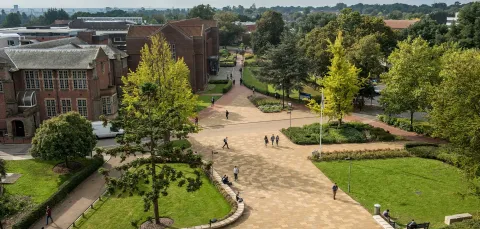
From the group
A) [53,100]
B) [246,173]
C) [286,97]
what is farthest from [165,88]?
[286,97]

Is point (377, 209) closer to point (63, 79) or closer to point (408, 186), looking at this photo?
point (408, 186)

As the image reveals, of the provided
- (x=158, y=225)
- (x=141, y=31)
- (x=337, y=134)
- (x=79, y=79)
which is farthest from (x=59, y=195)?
(x=141, y=31)

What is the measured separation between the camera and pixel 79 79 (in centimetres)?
4928

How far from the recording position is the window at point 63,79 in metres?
49.2

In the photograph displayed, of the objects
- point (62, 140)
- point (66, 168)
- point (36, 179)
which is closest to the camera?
point (62, 140)

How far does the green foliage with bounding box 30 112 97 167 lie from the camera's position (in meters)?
35.5

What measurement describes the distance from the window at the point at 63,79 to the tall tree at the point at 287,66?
29.2 m

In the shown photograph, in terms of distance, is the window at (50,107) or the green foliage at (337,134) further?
the window at (50,107)

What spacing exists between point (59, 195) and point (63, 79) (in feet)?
70.6

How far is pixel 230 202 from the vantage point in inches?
1226

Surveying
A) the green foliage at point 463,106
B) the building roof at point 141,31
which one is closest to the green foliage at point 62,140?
the green foliage at point 463,106

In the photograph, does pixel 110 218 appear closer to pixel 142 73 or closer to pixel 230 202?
pixel 230 202

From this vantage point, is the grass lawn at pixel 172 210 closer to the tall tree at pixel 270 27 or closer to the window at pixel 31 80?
the window at pixel 31 80

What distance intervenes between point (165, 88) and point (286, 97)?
29.4 metres
